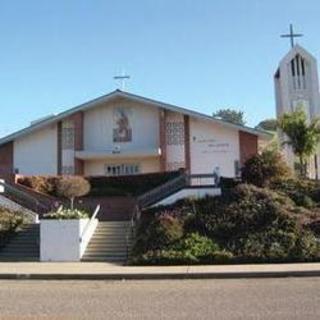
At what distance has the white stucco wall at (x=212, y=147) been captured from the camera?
42344mm

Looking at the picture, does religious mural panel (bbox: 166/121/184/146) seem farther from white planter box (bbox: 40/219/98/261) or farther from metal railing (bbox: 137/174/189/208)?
white planter box (bbox: 40/219/98/261)

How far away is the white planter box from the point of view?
1016 inches

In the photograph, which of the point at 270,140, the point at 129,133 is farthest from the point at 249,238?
the point at 129,133

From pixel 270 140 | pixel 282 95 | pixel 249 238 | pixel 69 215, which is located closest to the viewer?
pixel 249 238

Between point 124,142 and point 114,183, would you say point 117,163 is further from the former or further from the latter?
point 114,183

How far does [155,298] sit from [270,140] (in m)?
28.4

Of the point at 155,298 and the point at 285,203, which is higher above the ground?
the point at 285,203

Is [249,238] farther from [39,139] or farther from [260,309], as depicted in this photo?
[39,139]

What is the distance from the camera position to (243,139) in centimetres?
4238

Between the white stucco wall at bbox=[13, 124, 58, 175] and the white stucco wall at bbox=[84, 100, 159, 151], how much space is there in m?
2.17

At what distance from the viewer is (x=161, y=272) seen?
67.0ft

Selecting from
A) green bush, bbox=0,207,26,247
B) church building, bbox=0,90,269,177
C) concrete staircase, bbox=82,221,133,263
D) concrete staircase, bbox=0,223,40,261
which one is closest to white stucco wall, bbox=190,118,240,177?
church building, bbox=0,90,269,177

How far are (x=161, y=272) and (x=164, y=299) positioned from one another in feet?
20.5

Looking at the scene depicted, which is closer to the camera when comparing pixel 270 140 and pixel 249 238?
pixel 249 238
